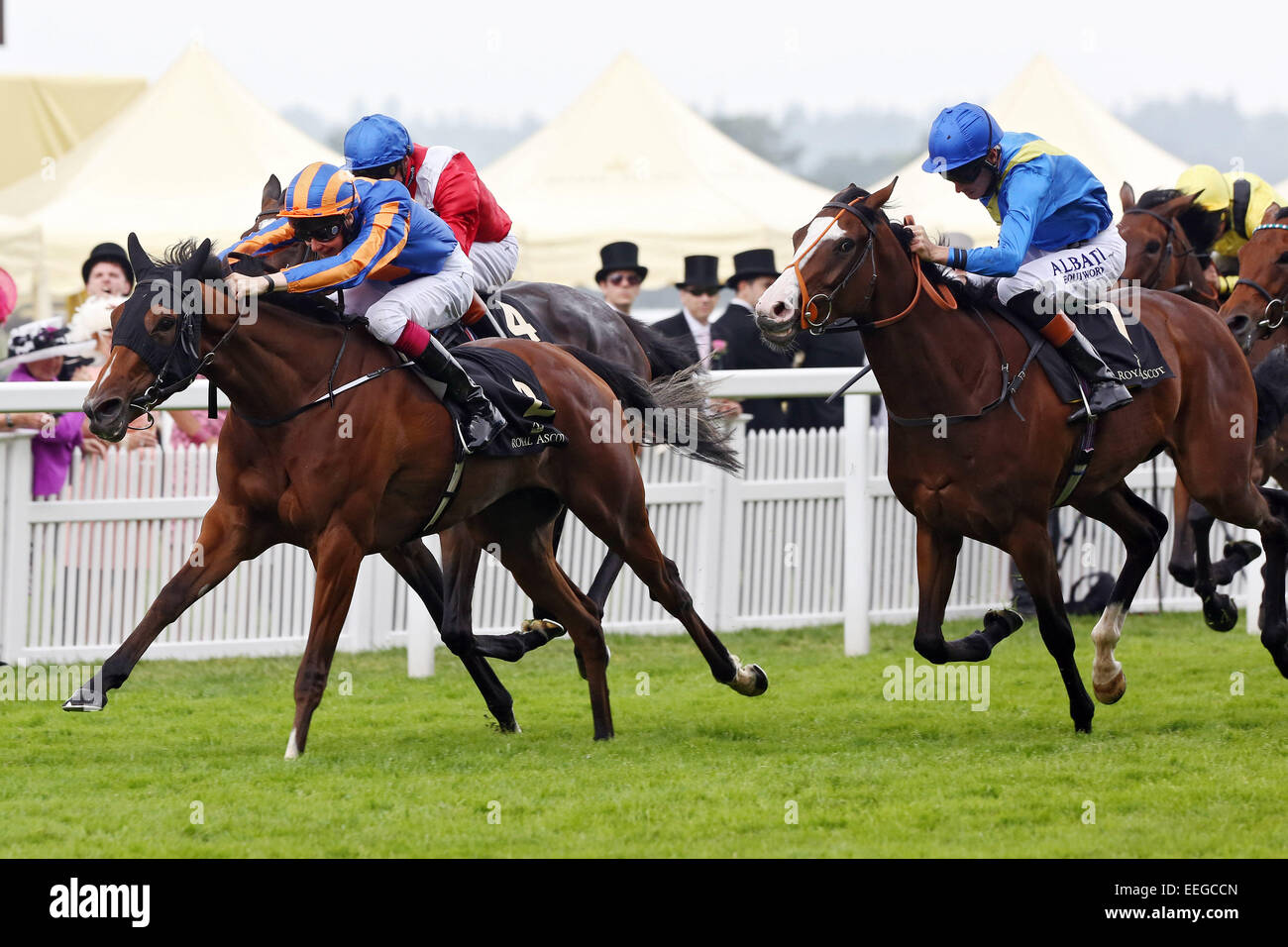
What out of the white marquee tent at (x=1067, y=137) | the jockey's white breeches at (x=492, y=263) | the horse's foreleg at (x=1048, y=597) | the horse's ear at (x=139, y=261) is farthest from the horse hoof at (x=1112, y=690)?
the white marquee tent at (x=1067, y=137)

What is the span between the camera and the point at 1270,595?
7242 millimetres

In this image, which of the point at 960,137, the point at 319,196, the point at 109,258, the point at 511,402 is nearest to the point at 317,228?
the point at 319,196

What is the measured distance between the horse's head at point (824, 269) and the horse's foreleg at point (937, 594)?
37.7 inches

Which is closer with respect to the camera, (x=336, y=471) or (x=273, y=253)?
(x=336, y=471)

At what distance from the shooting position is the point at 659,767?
598 cm

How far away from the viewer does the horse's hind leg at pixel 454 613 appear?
6.71 m

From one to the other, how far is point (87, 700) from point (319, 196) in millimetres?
1771

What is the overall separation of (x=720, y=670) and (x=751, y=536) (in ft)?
8.61

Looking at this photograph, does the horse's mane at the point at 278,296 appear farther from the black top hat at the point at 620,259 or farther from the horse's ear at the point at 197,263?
the black top hat at the point at 620,259

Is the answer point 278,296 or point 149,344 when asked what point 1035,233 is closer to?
point 278,296

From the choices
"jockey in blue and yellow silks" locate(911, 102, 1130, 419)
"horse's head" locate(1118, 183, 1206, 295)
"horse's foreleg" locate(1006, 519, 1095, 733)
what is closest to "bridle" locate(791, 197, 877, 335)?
"jockey in blue and yellow silks" locate(911, 102, 1130, 419)

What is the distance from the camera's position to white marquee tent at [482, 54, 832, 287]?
558 inches
